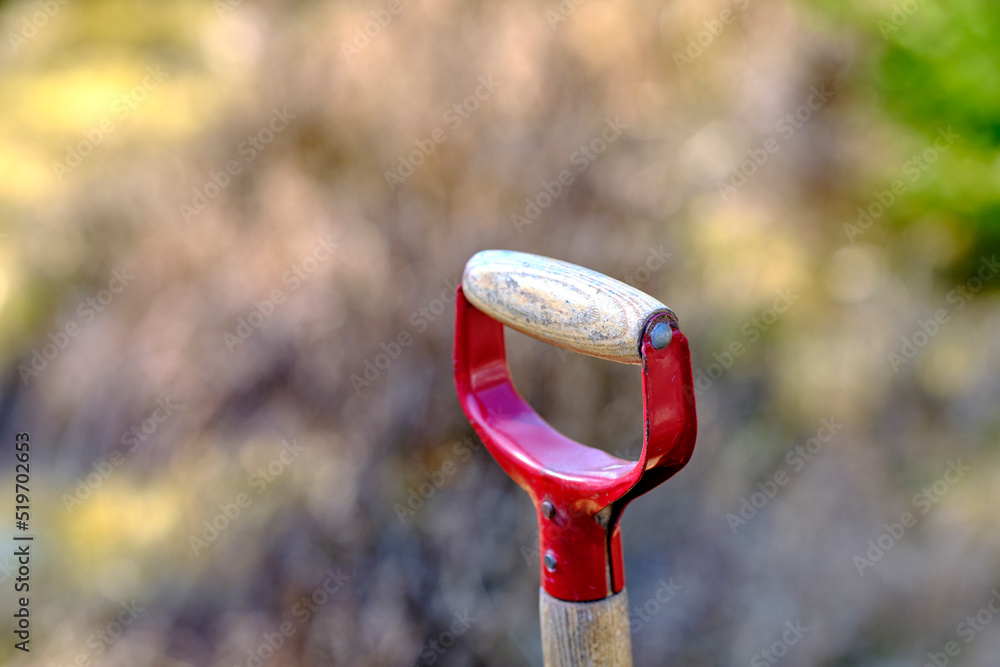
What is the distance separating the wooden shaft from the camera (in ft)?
3.25

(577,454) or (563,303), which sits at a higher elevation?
(563,303)

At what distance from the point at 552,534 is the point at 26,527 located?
84.7 inches

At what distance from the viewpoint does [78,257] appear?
2971mm

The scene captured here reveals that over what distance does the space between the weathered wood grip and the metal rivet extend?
1cm

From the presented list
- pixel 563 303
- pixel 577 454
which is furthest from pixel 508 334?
pixel 563 303

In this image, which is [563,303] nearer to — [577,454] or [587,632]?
[577,454]

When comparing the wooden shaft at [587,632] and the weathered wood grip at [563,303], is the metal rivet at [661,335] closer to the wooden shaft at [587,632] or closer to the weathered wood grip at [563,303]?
the weathered wood grip at [563,303]

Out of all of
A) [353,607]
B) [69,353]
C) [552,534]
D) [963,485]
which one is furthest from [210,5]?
[963,485]

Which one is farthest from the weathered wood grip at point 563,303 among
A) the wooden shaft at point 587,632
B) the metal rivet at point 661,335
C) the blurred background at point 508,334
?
the blurred background at point 508,334

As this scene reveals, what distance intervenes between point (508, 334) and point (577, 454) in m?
1.34

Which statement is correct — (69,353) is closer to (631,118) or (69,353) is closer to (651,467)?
(631,118)

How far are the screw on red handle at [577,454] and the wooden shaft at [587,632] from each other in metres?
0.01

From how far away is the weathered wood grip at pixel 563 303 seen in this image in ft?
2.78

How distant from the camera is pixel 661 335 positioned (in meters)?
0.83
